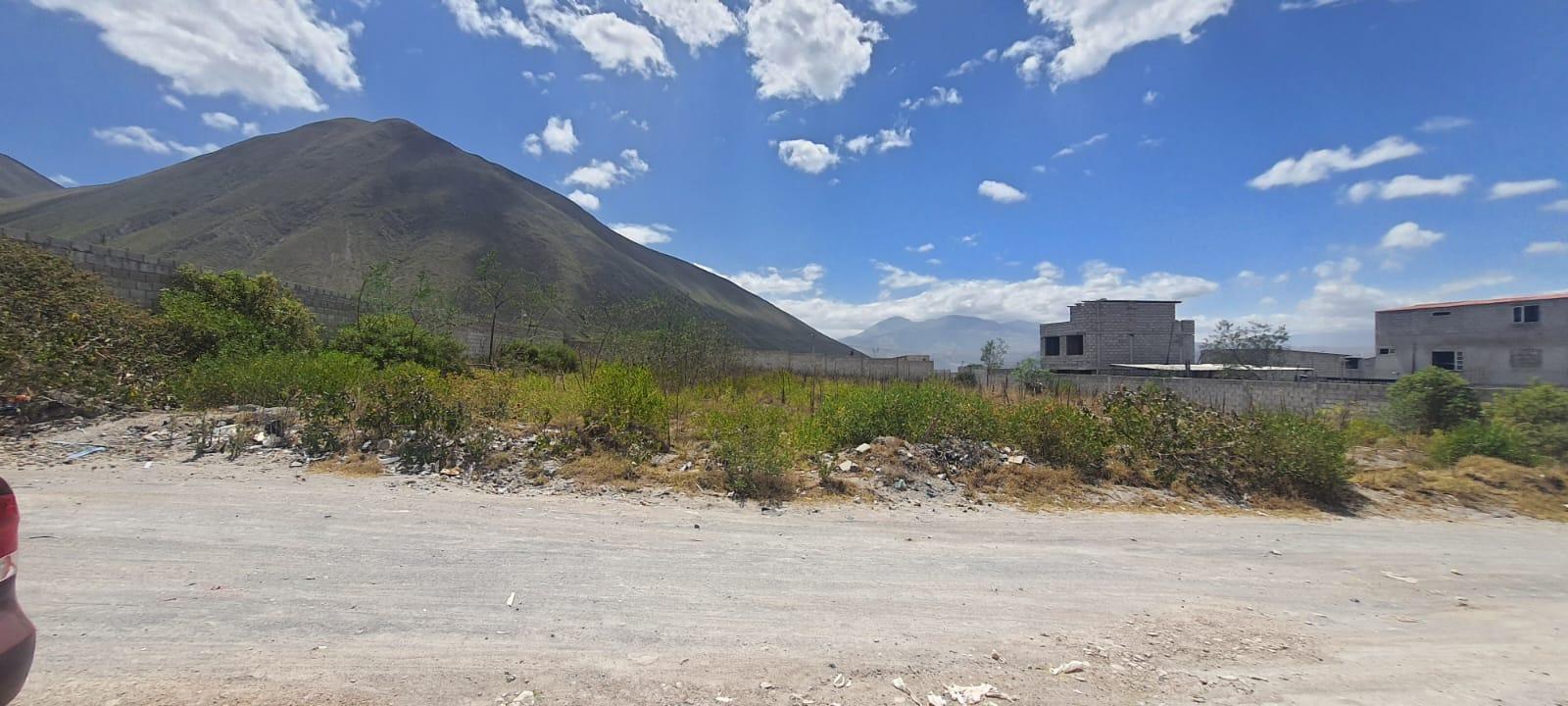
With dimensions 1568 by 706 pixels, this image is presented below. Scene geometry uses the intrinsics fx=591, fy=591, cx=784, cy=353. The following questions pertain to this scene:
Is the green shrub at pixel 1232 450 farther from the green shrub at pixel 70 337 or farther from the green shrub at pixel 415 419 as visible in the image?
the green shrub at pixel 70 337

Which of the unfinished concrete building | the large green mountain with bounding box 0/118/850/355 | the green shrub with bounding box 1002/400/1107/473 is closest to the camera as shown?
the green shrub with bounding box 1002/400/1107/473

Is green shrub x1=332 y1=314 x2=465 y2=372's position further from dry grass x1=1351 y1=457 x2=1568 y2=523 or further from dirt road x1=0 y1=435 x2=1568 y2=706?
dry grass x1=1351 y1=457 x2=1568 y2=523

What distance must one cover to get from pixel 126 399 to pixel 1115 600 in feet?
42.6

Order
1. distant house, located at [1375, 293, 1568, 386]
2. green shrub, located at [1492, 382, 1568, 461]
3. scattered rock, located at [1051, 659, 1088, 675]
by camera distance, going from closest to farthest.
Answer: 1. scattered rock, located at [1051, 659, 1088, 675]
2. green shrub, located at [1492, 382, 1568, 461]
3. distant house, located at [1375, 293, 1568, 386]

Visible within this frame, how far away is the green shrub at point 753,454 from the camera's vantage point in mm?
6957

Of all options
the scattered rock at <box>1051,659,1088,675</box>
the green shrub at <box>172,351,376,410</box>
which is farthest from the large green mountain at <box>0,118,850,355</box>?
the scattered rock at <box>1051,659,1088,675</box>

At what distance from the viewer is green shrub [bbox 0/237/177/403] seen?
812 centimetres

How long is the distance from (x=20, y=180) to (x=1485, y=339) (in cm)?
25516

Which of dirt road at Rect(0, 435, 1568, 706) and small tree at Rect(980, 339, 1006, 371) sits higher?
small tree at Rect(980, 339, 1006, 371)

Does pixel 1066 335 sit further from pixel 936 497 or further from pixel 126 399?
pixel 126 399

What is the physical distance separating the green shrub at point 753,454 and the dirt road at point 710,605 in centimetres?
72

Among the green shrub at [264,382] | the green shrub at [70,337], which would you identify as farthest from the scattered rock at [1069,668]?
the green shrub at [70,337]

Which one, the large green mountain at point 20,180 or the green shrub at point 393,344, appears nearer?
the green shrub at point 393,344

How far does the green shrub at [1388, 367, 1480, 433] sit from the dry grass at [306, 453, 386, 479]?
1913cm
